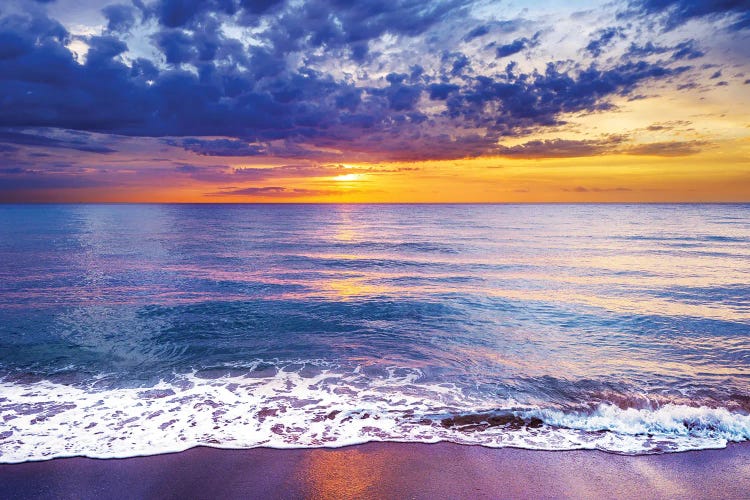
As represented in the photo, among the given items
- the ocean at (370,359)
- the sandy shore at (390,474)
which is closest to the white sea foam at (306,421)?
the ocean at (370,359)

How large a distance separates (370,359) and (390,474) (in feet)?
18.3

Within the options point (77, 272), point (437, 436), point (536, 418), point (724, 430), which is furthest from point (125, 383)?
point (77, 272)

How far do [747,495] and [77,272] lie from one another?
101 feet

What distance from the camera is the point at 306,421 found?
816 cm

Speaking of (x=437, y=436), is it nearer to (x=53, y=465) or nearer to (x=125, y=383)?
(x=53, y=465)

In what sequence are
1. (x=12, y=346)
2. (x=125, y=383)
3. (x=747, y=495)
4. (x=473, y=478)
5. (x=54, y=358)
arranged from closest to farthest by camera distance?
(x=747, y=495)
(x=473, y=478)
(x=125, y=383)
(x=54, y=358)
(x=12, y=346)

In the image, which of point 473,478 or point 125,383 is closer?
point 473,478

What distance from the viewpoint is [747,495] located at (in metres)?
5.82

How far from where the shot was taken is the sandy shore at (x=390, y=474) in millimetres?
5914

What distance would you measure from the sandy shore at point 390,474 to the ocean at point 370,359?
14.5 inches

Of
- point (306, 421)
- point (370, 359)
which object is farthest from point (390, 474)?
point (370, 359)

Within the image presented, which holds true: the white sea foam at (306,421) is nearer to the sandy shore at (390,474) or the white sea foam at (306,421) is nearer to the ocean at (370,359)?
the ocean at (370,359)

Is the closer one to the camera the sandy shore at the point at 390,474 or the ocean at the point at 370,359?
the sandy shore at the point at 390,474

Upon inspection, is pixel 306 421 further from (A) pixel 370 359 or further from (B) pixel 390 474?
(A) pixel 370 359
